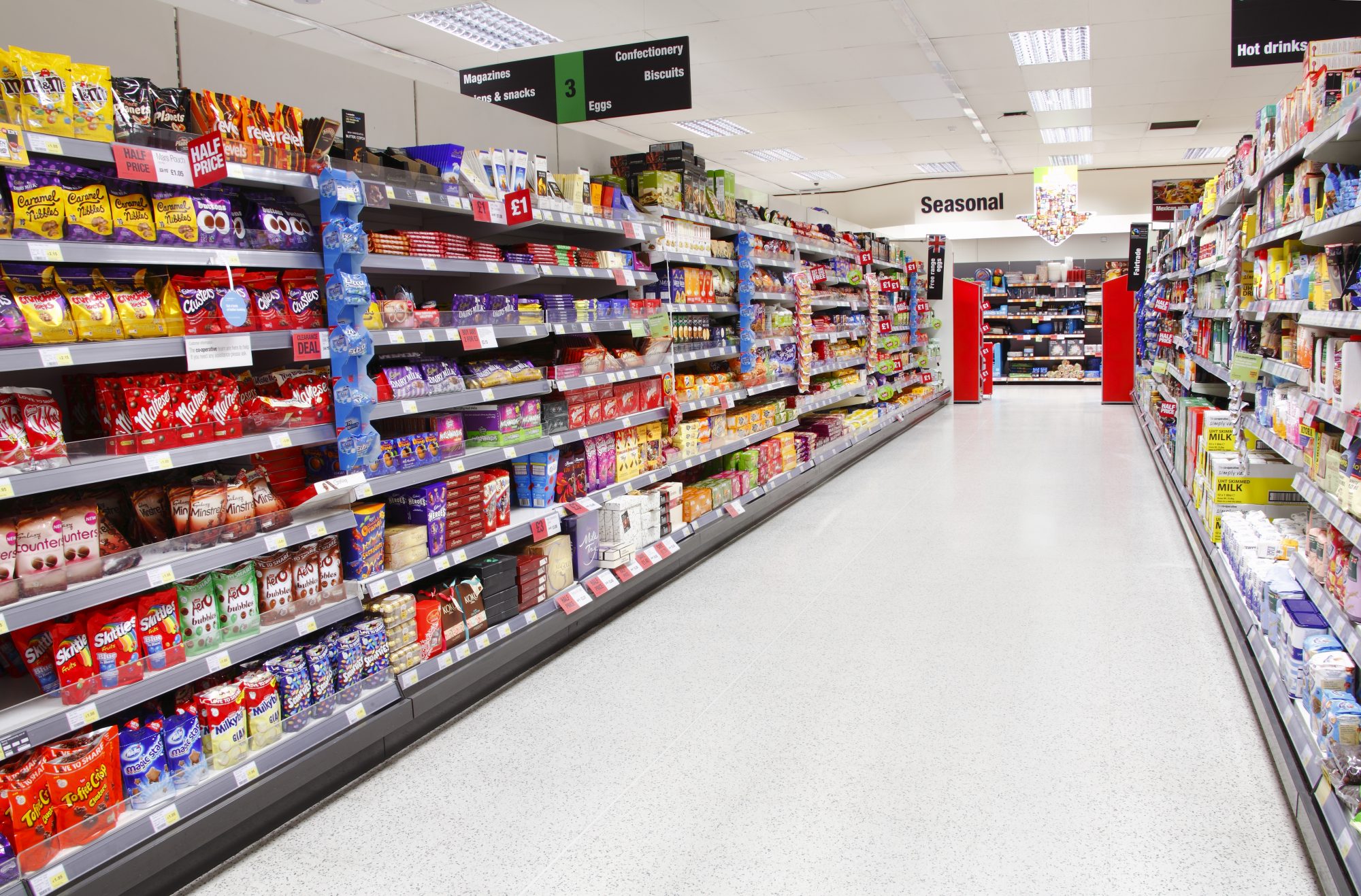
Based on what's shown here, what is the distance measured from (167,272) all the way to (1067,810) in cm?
312

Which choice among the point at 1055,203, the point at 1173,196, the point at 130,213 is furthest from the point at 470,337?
the point at 1055,203

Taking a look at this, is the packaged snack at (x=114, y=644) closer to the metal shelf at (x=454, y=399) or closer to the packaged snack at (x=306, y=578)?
the packaged snack at (x=306, y=578)

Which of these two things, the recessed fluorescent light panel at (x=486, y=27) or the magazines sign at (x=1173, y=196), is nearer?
the recessed fluorescent light panel at (x=486, y=27)

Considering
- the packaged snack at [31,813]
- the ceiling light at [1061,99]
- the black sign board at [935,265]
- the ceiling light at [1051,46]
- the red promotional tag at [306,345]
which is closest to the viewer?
the packaged snack at [31,813]

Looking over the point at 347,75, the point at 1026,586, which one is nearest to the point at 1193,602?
the point at 1026,586

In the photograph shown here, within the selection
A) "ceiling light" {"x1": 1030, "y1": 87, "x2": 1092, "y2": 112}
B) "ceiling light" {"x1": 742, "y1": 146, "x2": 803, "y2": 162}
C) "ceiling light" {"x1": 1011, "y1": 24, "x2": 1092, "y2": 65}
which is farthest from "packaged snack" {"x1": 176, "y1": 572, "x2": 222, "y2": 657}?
"ceiling light" {"x1": 742, "y1": 146, "x2": 803, "y2": 162}

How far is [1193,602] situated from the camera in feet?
14.6

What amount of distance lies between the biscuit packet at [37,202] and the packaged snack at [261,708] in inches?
52.3

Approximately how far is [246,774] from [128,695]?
1.34 feet

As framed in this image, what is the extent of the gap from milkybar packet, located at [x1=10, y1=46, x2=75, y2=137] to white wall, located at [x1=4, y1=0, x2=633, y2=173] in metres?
0.25

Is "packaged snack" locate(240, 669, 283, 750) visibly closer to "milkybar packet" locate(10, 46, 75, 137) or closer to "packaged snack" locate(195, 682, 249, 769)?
"packaged snack" locate(195, 682, 249, 769)

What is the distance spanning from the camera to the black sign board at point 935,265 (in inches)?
547

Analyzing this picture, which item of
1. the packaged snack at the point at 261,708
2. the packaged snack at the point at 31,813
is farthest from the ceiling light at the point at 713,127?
the packaged snack at the point at 31,813

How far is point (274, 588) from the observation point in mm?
2842
